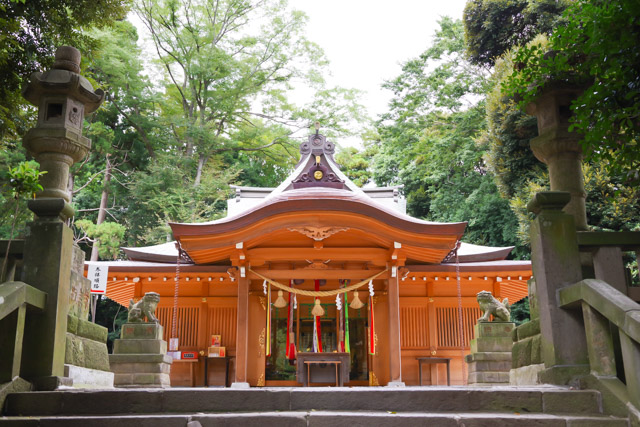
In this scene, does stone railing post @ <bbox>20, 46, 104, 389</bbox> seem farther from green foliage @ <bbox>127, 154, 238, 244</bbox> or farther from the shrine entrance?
green foliage @ <bbox>127, 154, 238, 244</bbox>

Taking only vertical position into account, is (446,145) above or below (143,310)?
above

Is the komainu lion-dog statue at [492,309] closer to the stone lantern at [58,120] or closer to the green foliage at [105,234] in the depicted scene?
the stone lantern at [58,120]

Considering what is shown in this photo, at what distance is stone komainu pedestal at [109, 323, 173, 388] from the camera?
327 inches

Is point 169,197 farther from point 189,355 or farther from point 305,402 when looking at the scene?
point 305,402

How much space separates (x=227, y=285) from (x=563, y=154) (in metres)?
9.19

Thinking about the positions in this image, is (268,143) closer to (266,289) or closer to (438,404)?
(266,289)

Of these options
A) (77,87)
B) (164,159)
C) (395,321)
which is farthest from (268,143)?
(77,87)

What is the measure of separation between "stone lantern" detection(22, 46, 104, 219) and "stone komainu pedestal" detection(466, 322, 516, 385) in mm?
6668

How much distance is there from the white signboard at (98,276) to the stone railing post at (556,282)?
31.6 ft

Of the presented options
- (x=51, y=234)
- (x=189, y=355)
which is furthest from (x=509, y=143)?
(x=51, y=234)

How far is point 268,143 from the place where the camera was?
2614cm

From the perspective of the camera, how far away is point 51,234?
14.7 ft

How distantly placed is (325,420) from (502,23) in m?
17.3

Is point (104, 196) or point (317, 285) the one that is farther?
point (104, 196)
